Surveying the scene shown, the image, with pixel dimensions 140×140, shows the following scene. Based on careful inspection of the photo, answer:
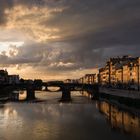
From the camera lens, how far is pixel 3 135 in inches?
1892

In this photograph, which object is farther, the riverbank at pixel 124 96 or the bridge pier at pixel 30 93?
the bridge pier at pixel 30 93

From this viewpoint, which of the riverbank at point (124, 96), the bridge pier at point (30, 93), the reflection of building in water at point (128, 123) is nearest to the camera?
the reflection of building in water at point (128, 123)

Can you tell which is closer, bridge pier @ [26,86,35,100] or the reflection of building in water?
the reflection of building in water

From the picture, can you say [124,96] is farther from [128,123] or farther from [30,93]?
[30,93]

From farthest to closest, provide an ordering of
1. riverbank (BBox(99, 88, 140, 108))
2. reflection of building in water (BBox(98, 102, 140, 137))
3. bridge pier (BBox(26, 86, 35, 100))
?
1. bridge pier (BBox(26, 86, 35, 100))
2. riverbank (BBox(99, 88, 140, 108))
3. reflection of building in water (BBox(98, 102, 140, 137))

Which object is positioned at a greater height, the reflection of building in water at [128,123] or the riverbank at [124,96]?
the riverbank at [124,96]

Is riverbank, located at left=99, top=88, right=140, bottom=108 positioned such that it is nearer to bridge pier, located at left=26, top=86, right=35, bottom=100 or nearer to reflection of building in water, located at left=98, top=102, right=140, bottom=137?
reflection of building in water, located at left=98, top=102, right=140, bottom=137

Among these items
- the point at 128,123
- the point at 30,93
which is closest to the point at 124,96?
the point at 128,123

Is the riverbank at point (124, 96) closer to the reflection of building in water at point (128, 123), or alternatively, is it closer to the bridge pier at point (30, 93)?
the reflection of building in water at point (128, 123)

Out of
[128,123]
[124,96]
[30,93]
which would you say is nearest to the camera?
[128,123]

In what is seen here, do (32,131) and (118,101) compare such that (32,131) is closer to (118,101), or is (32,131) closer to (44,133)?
(44,133)

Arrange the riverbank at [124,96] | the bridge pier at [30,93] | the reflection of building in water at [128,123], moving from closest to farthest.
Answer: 1. the reflection of building in water at [128,123]
2. the riverbank at [124,96]
3. the bridge pier at [30,93]

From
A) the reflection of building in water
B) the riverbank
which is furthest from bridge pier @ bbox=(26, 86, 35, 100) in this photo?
the reflection of building in water

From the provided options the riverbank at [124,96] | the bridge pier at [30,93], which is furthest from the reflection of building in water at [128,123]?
the bridge pier at [30,93]
